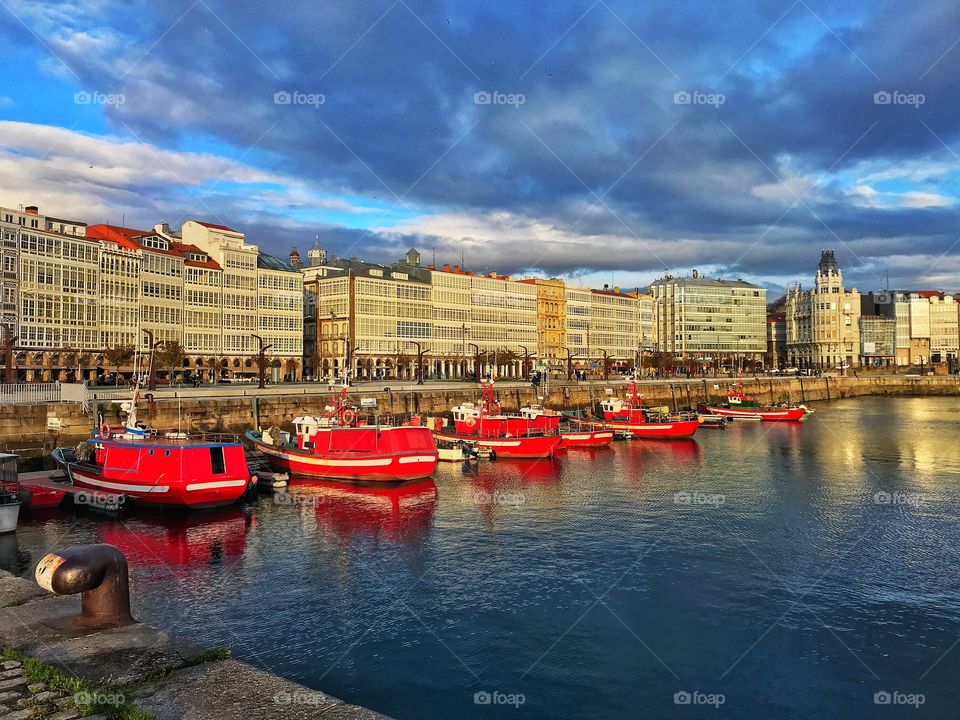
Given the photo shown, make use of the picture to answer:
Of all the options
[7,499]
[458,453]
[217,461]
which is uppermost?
[217,461]

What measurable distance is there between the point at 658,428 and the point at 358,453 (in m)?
38.0

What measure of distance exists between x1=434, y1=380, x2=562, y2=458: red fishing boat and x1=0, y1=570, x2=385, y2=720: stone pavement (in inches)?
1756

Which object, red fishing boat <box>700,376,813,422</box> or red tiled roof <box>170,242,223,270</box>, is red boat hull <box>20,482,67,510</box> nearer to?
red tiled roof <box>170,242,223,270</box>

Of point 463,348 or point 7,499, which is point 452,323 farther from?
point 7,499

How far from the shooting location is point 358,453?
44.0 meters

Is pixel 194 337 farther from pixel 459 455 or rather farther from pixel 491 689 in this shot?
pixel 491 689

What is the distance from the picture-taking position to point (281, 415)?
6253cm

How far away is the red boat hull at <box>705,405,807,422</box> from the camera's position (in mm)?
96000

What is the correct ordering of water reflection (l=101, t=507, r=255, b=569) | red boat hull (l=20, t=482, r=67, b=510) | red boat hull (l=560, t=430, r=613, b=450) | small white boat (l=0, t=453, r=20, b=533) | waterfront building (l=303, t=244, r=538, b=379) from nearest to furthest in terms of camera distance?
1. water reflection (l=101, t=507, r=255, b=569)
2. small white boat (l=0, t=453, r=20, b=533)
3. red boat hull (l=20, t=482, r=67, b=510)
4. red boat hull (l=560, t=430, r=613, b=450)
5. waterfront building (l=303, t=244, r=538, b=379)

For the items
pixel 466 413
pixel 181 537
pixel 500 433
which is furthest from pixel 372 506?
pixel 466 413

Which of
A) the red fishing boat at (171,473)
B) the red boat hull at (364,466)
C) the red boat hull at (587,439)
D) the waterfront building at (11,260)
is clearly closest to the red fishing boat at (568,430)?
the red boat hull at (587,439)

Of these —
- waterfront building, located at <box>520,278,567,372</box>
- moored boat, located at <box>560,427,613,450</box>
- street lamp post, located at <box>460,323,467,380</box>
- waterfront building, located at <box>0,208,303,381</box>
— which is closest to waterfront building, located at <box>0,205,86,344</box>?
waterfront building, located at <box>0,208,303,381</box>

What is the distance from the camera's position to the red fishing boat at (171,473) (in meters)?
34.9

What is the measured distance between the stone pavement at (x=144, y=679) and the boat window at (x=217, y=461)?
72.8 ft
